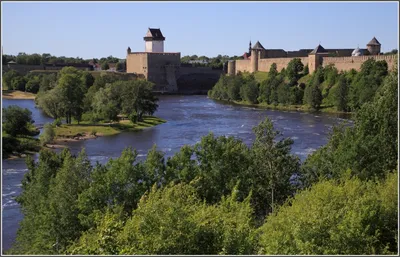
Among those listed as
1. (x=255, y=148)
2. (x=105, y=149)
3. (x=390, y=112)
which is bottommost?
(x=105, y=149)

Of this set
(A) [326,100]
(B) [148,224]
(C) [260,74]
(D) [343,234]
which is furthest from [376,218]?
(C) [260,74]

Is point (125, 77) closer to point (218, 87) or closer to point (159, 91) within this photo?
Answer: point (159, 91)

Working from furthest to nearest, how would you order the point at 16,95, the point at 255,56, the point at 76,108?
the point at 255,56
the point at 16,95
the point at 76,108

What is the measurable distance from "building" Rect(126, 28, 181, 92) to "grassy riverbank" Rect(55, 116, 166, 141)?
2648 cm

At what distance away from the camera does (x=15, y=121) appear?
71.1ft

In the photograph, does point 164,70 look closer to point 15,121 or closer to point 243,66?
point 243,66

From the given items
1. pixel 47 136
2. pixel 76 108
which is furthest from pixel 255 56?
pixel 47 136

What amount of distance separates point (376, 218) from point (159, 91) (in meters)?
47.3

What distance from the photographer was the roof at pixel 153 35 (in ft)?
188

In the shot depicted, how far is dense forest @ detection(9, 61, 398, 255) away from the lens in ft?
20.8

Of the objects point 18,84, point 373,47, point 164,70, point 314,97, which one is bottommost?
point 314,97

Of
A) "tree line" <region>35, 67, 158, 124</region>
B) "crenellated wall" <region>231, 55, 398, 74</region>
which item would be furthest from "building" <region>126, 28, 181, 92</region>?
"tree line" <region>35, 67, 158, 124</region>

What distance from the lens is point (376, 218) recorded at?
7094mm

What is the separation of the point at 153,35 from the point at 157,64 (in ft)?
13.2
